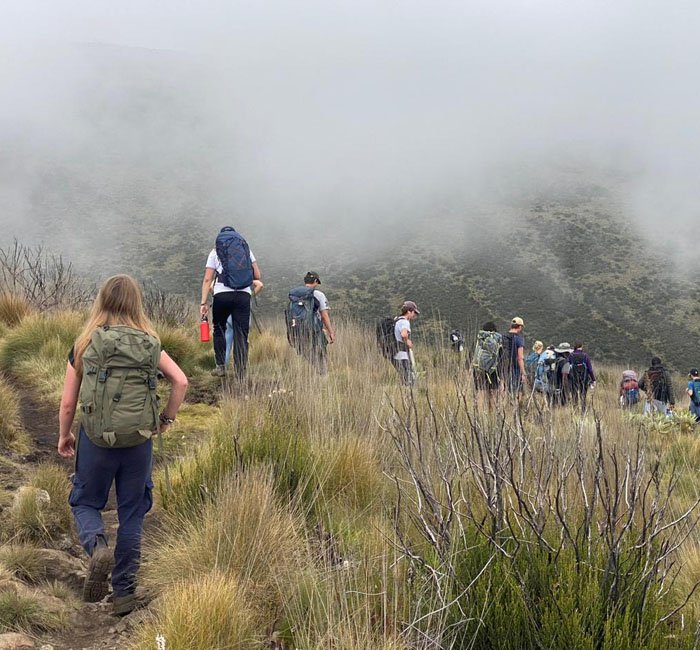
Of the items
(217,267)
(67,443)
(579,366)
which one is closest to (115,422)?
(67,443)

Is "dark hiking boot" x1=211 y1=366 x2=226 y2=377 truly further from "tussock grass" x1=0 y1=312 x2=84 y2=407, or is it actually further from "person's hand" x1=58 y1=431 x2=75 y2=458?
"person's hand" x1=58 y1=431 x2=75 y2=458

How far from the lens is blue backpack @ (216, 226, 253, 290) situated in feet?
21.7

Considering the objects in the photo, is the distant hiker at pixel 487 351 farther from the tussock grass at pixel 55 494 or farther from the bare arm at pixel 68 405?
the bare arm at pixel 68 405

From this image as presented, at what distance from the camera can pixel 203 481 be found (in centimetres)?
359

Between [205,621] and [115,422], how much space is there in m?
A: 1.06

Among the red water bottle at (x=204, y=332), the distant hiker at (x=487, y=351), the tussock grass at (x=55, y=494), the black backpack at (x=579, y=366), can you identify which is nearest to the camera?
the tussock grass at (x=55, y=494)

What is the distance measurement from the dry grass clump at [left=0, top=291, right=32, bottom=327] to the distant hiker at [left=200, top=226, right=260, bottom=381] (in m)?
4.35

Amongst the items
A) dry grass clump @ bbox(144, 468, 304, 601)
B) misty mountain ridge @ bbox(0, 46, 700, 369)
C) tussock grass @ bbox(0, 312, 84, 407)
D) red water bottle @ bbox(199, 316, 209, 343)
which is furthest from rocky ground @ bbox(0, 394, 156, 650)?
misty mountain ridge @ bbox(0, 46, 700, 369)

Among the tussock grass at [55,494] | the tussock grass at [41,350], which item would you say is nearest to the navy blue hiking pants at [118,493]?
the tussock grass at [55,494]

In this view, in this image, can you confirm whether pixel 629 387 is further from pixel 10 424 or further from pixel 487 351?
pixel 10 424

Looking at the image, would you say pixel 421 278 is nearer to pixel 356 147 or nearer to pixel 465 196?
pixel 465 196

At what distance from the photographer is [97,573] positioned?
110 inches

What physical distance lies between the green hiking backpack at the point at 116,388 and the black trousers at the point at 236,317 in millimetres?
3798

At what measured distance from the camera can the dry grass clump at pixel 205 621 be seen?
2.08 meters
